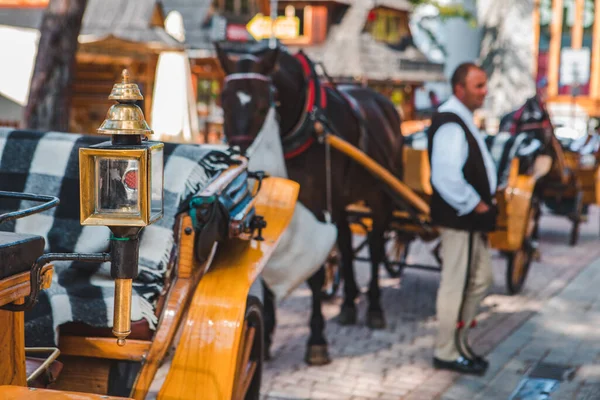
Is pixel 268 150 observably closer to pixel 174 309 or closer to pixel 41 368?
pixel 174 309

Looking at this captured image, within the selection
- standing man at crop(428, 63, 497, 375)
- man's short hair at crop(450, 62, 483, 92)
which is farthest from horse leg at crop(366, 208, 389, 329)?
man's short hair at crop(450, 62, 483, 92)

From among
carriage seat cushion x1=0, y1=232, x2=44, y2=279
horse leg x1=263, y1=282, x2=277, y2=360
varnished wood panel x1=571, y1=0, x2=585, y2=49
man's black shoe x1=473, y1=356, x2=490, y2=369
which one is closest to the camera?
carriage seat cushion x1=0, y1=232, x2=44, y2=279

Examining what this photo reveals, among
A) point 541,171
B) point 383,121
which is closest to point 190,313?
point 383,121

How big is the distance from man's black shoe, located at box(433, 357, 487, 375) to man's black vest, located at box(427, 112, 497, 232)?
914 mm

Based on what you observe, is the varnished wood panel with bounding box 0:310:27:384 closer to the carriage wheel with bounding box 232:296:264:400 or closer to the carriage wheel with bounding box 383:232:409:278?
the carriage wheel with bounding box 232:296:264:400

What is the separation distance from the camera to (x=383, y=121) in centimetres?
743

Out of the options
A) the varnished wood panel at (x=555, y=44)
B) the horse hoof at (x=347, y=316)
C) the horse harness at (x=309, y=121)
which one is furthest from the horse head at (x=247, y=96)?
the varnished wood panel at (x=555, y=44)

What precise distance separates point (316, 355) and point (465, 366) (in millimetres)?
1029

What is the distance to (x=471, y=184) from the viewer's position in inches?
208

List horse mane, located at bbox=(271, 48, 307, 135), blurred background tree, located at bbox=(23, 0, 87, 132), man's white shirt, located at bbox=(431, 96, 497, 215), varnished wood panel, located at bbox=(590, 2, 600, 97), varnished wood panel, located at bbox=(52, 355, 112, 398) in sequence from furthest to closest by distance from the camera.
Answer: varnished wood panel, located at bbox=(590, 2, 600, 97) → blurred background tree, located at bbox=(23, 0, 87, 132) → horse mane, located at bbox=(271, 48, 307, 135) → man's white shirt, located at bbox=(431, 96, 497, 215) → varnished wood panel, located at bbox=(52, 355, 112, 398)

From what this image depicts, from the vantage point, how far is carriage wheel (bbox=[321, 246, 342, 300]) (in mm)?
7609

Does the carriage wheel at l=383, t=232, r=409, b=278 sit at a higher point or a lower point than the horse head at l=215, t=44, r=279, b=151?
lower

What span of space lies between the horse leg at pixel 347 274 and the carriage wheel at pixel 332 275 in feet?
1.56

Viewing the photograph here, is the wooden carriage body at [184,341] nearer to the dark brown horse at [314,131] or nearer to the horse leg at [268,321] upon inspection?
the dark brown horse at [314,131]
